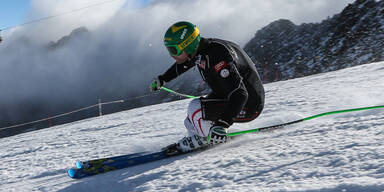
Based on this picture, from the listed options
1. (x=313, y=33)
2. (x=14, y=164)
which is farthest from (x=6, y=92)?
(x=14, y=164)

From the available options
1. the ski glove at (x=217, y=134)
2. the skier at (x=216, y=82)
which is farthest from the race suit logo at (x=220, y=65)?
the ski glove at (x=217, y=134)

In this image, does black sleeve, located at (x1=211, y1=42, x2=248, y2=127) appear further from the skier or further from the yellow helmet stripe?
the yellow helmet stripe

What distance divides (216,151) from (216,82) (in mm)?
751

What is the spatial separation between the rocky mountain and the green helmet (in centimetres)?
3381

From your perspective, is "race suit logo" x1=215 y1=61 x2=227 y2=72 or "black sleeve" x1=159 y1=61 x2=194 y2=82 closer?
"race suit logo" x1=215 y1=61 x2=227 y2=72

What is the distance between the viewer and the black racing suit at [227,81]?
2.93 metres

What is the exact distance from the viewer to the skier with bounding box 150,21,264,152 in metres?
2.93

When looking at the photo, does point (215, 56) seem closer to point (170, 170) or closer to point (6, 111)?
point (170, 170)

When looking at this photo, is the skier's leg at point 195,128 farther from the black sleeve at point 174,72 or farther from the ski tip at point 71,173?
the ski tip at point 71,173

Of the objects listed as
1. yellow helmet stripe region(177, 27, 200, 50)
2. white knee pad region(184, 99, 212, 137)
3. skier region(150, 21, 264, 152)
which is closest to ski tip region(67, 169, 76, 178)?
skier region(150, 21, 264, 152)

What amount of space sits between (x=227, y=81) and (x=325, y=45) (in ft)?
184

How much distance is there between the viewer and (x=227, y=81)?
294 centimetres

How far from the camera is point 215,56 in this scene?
3027 millimetres

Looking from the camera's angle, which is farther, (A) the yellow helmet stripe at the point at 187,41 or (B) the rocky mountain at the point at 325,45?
(B) the rocky mountain at the point at 325,45
